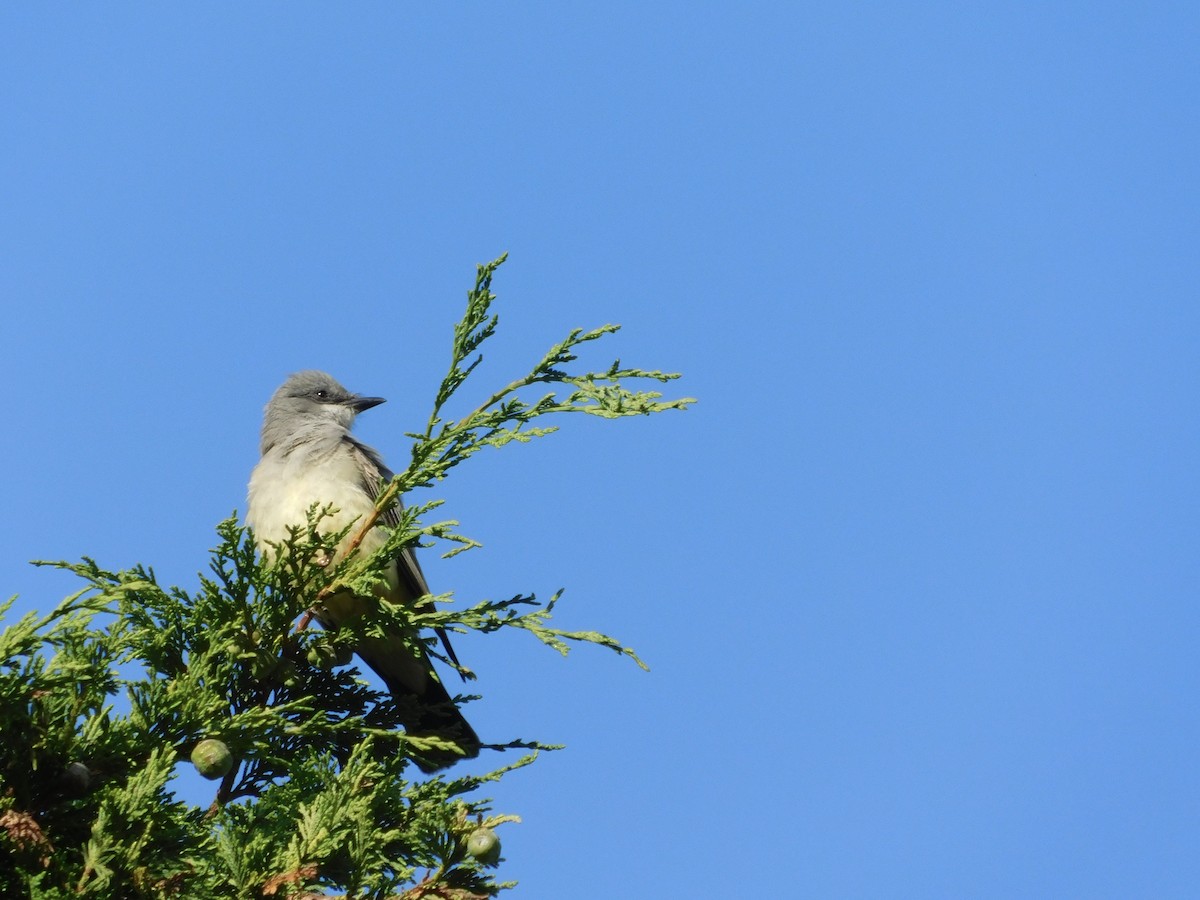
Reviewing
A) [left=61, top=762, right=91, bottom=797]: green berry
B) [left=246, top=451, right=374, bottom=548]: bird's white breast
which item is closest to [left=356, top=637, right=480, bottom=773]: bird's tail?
[left=246, top=451, right=374, bottom=548]: bird's white breast

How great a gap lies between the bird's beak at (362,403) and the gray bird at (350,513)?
1.67 ft

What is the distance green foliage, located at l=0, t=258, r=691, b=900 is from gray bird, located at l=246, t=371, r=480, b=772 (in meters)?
0.65

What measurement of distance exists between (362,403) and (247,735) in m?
3.83

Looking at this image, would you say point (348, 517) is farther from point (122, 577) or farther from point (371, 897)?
point (371, 897)

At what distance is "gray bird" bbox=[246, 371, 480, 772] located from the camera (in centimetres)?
545

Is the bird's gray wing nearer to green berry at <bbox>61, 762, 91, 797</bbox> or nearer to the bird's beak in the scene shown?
the bird's beak

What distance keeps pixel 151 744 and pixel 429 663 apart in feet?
4.10

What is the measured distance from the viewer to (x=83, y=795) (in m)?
3.73

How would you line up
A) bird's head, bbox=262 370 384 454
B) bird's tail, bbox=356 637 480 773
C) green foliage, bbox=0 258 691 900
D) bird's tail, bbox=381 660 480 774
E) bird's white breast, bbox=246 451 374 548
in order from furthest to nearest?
bird's head, bbox=262 370 384 454 → bird's white breast, bbox=246 451 374 548 → bird's tail, bbox=381 660 480 774 → bird's tail, bbox=356 637 480 773 → green foliage, bbox=0 258 691 900

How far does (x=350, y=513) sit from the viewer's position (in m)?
6.06

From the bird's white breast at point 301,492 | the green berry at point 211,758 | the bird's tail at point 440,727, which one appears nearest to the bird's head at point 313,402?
the bird's white breast at point 301,492

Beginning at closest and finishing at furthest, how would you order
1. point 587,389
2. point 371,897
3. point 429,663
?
point 371,897
point 587,389
point 429,663

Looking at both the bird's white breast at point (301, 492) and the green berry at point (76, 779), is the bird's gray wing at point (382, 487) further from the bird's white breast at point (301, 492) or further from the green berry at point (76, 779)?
the green berry at point (76, 779)

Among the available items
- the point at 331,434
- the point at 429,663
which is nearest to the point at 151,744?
the point at 429,663
